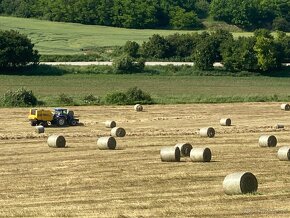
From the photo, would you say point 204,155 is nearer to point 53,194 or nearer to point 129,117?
point 53,194

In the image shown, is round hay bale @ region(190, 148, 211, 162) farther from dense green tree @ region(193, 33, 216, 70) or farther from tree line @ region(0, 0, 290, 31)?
tree line @ region(0, 0, 290, 31)

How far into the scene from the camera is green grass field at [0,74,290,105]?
206 feet

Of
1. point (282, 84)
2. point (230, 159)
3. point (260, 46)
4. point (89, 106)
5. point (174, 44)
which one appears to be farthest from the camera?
point (174, 44)

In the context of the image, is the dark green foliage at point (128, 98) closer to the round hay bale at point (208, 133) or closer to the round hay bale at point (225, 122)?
the round hay bale at point (225, 122)

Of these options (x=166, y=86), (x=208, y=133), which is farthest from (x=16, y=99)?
(x=208, y=133)

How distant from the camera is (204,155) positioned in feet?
96.8

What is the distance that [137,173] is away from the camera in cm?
2739

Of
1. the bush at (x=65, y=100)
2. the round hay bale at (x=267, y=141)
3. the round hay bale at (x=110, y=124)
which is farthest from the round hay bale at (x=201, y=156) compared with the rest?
the bush at (x=65, y=100)

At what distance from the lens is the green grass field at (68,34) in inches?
3841

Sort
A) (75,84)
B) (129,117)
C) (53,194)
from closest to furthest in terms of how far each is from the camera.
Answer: (53,194) < (129,117) < (75,84)

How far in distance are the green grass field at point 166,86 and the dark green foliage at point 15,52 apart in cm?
244

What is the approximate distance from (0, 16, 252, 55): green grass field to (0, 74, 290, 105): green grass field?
55.8ft

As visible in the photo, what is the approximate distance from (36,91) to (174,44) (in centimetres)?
2782

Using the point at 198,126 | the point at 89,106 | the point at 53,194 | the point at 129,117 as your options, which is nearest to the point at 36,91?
the point at 89,106
